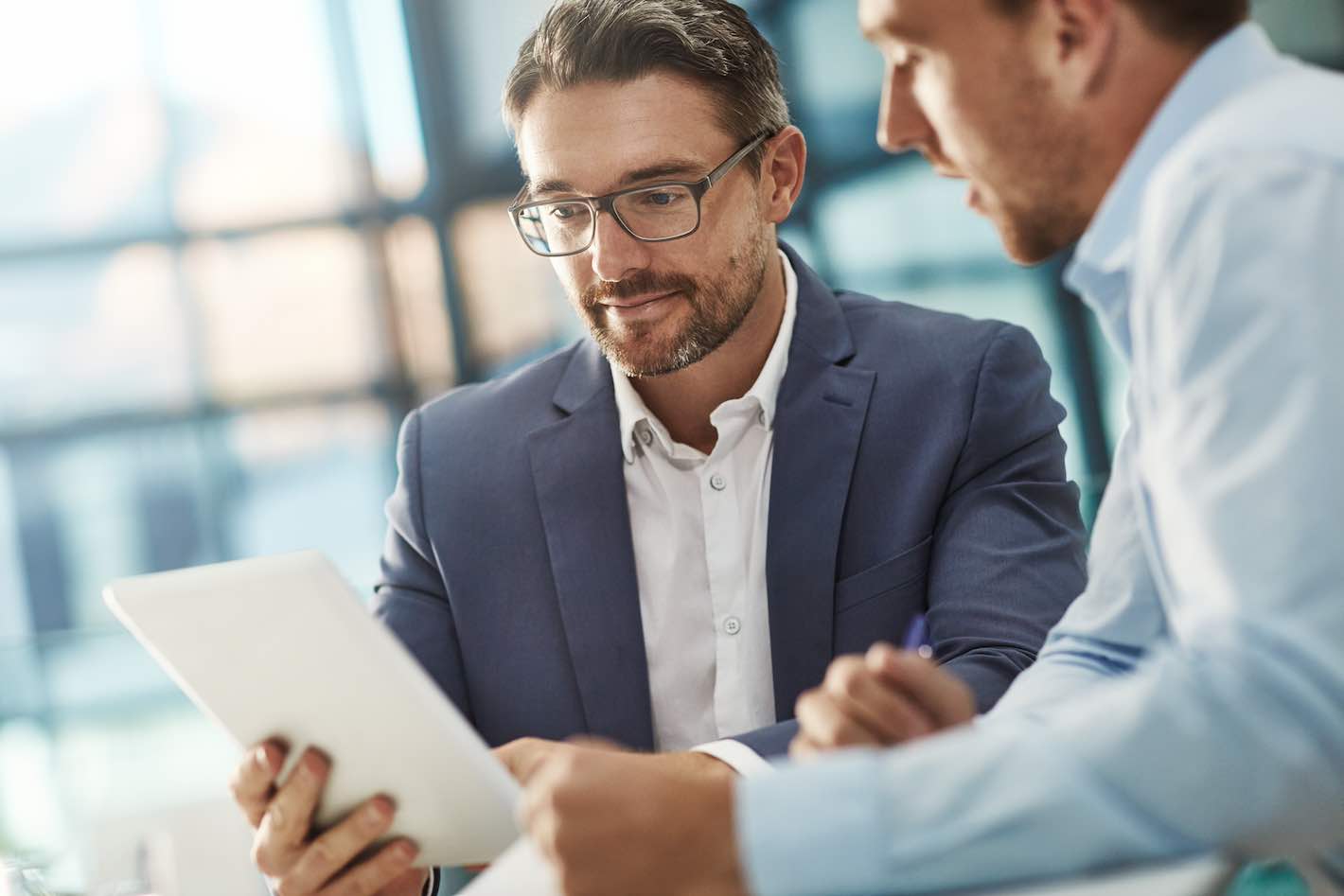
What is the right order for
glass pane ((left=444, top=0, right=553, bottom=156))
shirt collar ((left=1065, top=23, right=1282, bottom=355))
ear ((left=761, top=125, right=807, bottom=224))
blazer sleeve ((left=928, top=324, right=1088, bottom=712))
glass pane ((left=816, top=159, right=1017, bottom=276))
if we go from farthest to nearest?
glass pane ((left=444, top=0, right=553, bottom=156))
glass pane ((left=816, top=159, right=1017, bottom=276))
ear ((left=761, top=125, right=807, bottom=224))
blazer sleeve ((left=928, top=324, right=1088, bottom=712))
shirt collar ((left=1065, top=23, right=1282, bottom=355))

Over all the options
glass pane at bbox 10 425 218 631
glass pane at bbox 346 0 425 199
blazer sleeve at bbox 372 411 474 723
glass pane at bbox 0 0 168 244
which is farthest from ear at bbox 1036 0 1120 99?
glass pane at bbox 0 0 168 244

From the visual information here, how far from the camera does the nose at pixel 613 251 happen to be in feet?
5.87

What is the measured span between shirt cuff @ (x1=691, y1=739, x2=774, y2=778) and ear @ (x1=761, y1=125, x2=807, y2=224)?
2.82 feet

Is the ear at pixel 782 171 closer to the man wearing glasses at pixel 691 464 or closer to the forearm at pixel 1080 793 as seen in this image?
the man wearing glasses at pixel 691 464

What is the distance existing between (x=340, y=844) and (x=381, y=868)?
0.14 ft

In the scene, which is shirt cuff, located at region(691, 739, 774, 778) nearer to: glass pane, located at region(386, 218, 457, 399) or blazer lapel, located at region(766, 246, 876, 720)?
blazer lapel, located at region(766, 246, 876, 720)

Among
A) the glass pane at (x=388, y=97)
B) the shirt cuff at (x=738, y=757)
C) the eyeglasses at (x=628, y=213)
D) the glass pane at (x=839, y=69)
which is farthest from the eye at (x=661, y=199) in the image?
the glass pane at (x=388, y=97)

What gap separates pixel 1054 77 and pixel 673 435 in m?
1.02

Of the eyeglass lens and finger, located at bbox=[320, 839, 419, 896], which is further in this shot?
the eyeglass lens

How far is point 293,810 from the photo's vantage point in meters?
1.20

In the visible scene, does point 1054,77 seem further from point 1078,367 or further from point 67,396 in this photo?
point 67,396

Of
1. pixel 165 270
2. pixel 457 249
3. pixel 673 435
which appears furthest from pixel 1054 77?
→ pixel 165 270

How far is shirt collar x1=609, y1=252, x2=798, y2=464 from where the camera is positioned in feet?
5.98

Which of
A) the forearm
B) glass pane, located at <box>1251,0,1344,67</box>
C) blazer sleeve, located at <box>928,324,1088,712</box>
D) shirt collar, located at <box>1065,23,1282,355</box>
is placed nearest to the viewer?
the forearm
